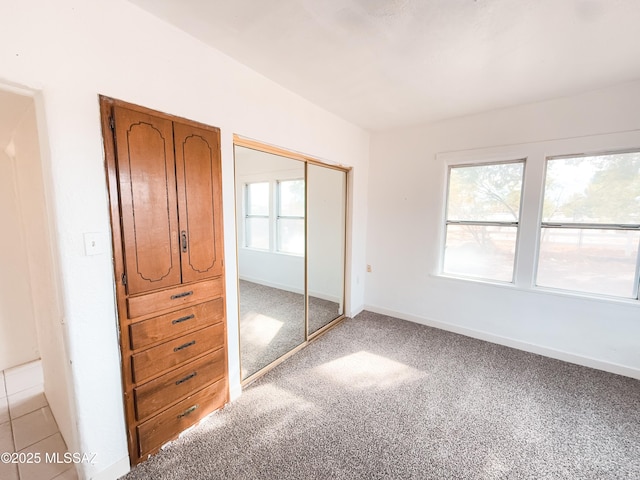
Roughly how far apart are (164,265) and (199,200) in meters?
0.46

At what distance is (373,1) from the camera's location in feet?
4.41

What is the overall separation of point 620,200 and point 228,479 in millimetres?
3751

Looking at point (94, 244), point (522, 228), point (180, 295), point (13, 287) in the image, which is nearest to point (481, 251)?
point (522, 228)

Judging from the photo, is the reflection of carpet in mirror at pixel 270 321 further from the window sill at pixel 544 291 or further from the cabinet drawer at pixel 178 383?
the window sill at pixel 544 291

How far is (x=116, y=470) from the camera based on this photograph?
1.43 meters

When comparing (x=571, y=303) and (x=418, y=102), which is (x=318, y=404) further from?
(x=418, y=102)

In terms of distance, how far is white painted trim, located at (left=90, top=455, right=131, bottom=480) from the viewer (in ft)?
4.52

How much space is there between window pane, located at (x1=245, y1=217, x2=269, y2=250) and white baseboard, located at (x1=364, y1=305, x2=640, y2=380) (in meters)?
2.01

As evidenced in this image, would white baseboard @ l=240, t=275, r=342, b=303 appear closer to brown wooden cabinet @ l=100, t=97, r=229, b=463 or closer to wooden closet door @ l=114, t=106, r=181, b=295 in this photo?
brown wooden cabinet @ l=100, t=97, r=229, b=463

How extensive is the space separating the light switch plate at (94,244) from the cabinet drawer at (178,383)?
0.81 meters

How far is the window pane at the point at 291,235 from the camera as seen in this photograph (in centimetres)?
300

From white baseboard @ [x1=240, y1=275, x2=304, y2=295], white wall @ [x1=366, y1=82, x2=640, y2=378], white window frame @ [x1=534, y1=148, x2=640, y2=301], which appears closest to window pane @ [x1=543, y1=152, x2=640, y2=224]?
white window frame @ [x1=534, y1=148, x2=640, y2=301]

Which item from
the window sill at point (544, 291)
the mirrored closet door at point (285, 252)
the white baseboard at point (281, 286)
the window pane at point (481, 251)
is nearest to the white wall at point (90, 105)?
the mirrored closet door at point (285, 252)

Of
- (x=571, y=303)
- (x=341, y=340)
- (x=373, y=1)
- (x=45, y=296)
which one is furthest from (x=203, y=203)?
(x=571, y=303)
